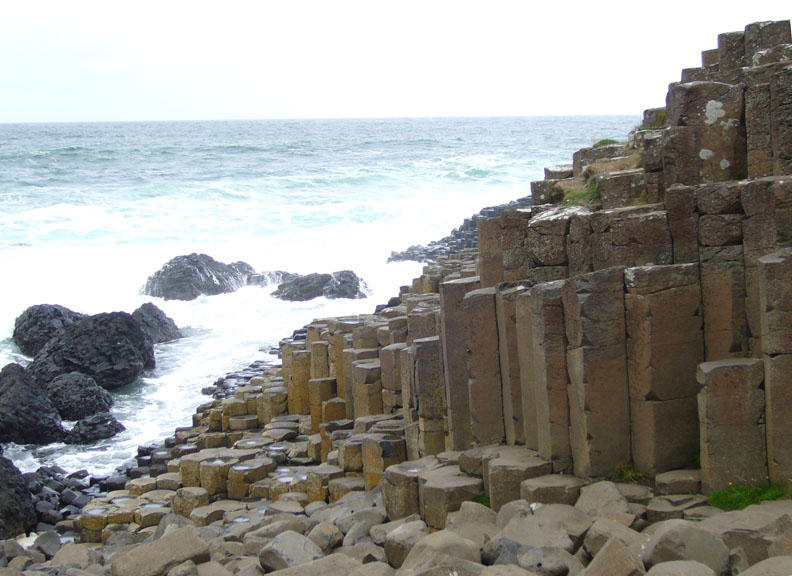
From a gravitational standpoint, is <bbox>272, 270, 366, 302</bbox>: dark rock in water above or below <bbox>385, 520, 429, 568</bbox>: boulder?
below

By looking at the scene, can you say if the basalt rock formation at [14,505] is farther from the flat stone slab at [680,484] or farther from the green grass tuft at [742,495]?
the green grass tuft at [742,495]

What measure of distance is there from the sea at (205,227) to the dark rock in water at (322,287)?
0.43 metres

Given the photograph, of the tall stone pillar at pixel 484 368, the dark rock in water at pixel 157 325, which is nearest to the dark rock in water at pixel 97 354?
the dark rock in water at pixel 157 325

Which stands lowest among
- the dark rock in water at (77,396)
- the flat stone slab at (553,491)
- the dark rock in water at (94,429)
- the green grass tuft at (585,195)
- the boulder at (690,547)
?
the dark rock in water at (94,429)

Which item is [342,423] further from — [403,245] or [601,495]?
[403,245]

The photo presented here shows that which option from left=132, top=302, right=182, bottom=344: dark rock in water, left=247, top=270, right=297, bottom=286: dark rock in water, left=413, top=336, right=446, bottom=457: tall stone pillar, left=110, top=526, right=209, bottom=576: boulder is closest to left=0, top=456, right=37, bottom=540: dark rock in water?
left=110, top=526, right=209, bottom=576: boulder

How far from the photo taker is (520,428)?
805cm

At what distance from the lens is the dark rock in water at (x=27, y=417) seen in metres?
14.5

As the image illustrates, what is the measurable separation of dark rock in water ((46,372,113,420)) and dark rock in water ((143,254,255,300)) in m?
9.73

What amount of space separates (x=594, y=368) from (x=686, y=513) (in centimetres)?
131

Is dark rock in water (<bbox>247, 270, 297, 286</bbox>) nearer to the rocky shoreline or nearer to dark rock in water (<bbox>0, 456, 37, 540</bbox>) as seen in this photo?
dark rock in water (<bbox>0, 456, 37, 540</bbox>)

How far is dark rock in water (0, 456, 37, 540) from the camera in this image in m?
10.9

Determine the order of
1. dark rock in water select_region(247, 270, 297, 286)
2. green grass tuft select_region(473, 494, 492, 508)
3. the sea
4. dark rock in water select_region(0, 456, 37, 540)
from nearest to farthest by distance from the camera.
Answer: green grass tuft select_region(473, 494, 492, 508)
dark rock in water select_region(0, 456, 37, 540)
the sea
dark rock in water select_region(247, 270, 297, 286)

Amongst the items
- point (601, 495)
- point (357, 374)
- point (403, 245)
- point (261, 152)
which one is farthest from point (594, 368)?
point (261, 152)
